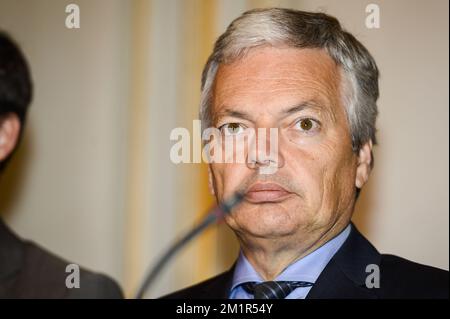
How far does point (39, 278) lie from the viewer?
4.65 feet

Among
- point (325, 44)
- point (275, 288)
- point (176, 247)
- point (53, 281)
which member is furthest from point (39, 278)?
point (325, 44)

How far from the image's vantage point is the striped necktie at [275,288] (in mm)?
1257

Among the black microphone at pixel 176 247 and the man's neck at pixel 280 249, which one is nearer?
the man's neck at pixel 280 249

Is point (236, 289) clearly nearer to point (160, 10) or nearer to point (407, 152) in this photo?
point (407, 152)

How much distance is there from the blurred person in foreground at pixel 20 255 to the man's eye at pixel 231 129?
0.43 meters

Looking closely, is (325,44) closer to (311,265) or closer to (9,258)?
(311,265)

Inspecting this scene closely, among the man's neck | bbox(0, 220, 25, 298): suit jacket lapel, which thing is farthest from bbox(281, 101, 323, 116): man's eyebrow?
bbox(0, 220, 25, 298): suit jacket lapel

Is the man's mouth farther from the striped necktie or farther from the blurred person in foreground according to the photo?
the blurred person in foreground

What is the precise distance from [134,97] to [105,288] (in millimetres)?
423

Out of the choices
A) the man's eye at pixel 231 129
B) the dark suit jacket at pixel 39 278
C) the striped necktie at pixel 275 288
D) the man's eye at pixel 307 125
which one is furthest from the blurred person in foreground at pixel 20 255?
the man's eye at pixel 307 125

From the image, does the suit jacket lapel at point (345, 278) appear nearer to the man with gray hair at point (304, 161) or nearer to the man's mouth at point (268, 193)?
the man with gray hair at point (304, 161)

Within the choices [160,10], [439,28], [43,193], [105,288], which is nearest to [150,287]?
[105,288]

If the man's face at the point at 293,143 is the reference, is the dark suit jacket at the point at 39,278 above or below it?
below

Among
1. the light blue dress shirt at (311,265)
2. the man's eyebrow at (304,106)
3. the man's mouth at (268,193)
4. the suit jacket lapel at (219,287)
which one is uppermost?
the man's eyebrow at (304,106)
